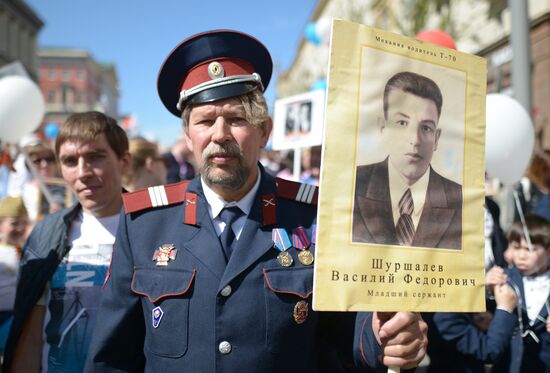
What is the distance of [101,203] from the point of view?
2662 mm

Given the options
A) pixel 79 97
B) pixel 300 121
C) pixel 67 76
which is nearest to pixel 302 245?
pixel 300 121

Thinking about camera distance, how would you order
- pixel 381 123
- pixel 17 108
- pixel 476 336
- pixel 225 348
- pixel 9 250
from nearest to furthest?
pixel 381 123 < pixel 225 348 < pixel 476 336 < pixel 9 250 < pixel 17 108

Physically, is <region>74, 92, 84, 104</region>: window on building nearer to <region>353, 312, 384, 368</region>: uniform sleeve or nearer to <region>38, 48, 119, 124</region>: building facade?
<region>38, 48, 119, 124</region>: building facade

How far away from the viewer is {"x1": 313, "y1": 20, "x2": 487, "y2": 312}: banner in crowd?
1.48 m

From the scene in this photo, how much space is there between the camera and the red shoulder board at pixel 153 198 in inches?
82.4

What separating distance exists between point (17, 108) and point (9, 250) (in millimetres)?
2756

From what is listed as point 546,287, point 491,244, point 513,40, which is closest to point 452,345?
point 546,287

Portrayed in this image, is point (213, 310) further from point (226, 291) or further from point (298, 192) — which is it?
point (298, 192)

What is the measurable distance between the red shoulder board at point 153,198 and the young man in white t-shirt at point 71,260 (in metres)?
0.58

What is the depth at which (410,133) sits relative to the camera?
5.18 ft

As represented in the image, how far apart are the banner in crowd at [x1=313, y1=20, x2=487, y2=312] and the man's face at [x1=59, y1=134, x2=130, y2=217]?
1.53 meters

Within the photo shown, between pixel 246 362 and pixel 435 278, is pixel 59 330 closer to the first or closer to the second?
pixel 246 362

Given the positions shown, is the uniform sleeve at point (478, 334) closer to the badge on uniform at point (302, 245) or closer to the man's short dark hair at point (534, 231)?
the man's short dark hair at point (534, 231)

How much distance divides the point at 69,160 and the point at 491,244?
2.92 meters
